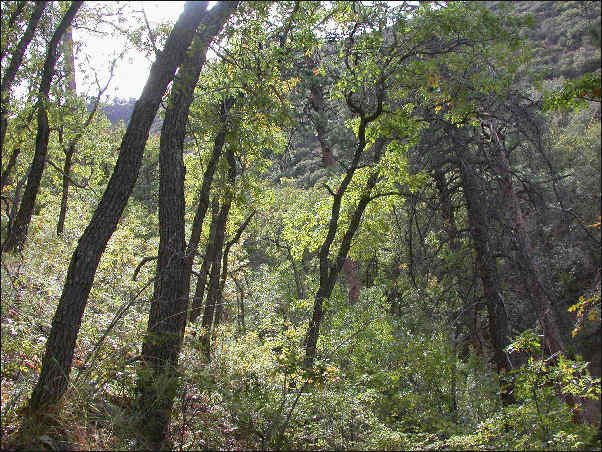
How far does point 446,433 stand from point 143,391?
4477 mm

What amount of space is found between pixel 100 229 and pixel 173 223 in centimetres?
116

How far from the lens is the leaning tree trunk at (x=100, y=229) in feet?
16.3

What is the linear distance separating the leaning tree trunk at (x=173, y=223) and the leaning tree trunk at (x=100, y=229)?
0.22 metres

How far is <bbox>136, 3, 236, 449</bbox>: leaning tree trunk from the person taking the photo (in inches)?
230

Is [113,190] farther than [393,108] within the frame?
No

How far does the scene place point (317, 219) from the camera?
1241 cm

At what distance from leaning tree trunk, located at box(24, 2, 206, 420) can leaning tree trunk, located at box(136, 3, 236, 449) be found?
8.7 inches

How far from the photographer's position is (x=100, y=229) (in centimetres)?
536

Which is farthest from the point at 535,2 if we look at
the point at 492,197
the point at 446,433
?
the point at 446,433

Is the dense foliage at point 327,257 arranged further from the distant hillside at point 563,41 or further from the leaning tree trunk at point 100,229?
the distant hillside at point 563,41

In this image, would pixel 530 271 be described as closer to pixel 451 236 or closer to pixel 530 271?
pixel 530 271

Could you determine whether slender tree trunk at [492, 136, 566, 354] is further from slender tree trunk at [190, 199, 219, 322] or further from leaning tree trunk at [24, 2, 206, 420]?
leaning tree trunk at [24, 2, 206, 420]

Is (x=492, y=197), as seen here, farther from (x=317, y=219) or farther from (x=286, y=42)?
(x=286, y=42)

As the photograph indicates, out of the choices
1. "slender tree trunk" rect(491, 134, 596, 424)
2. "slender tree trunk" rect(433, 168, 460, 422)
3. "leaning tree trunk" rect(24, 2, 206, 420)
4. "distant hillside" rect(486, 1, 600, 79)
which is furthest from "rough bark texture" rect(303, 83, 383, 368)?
"distant hillside" rect(486, 1, 600, 79)
